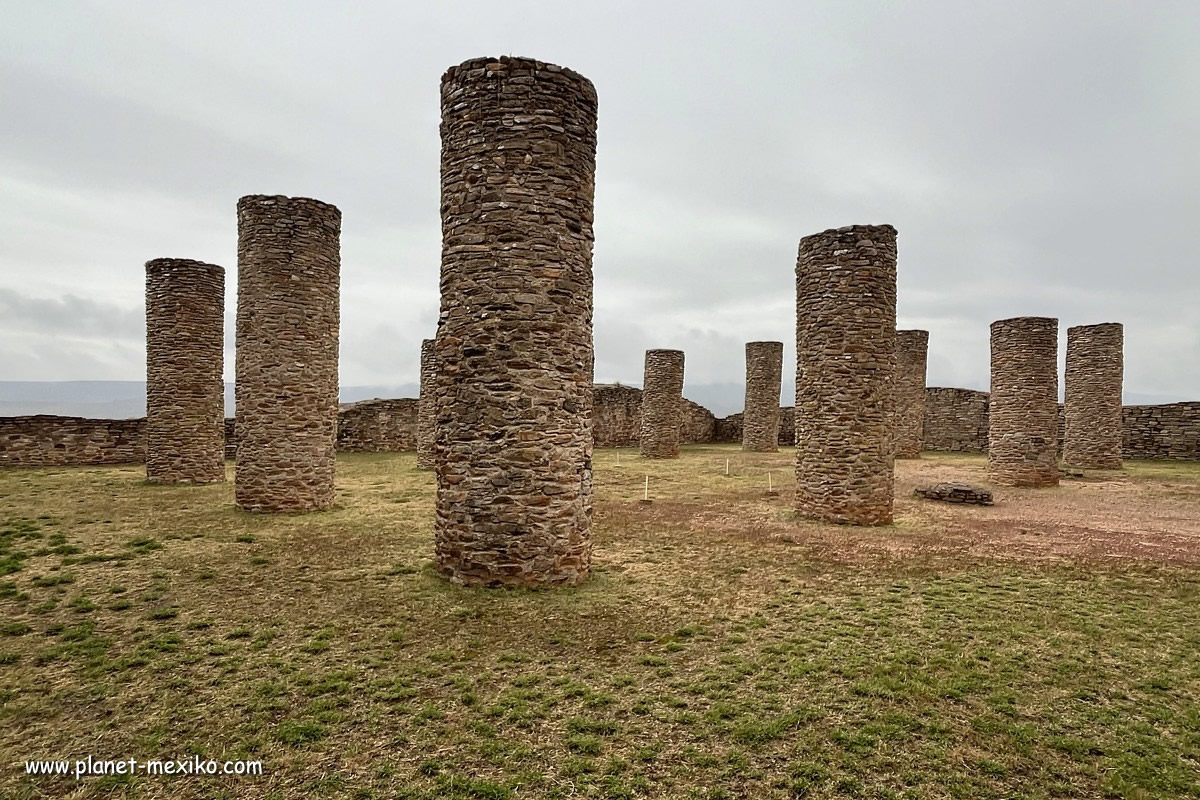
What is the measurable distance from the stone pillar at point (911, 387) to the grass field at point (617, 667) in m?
16.0

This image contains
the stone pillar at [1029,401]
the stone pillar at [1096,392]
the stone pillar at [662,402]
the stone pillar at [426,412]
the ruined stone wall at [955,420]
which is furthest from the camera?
the ruined stone wall at [955,420]

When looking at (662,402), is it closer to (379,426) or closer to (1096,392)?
(379,426)

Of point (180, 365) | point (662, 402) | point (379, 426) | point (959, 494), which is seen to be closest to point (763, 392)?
point (662, 402)

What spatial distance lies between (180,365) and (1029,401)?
22.8m

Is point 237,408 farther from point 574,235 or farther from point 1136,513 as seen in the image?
point 1136,513

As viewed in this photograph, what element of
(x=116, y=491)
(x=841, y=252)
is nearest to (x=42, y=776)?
(x=841, y=252)

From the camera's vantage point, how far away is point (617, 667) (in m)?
5.65

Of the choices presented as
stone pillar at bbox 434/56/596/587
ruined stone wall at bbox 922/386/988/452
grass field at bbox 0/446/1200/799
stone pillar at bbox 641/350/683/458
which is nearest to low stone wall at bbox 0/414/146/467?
grass field at bbox 0/446/1200/799

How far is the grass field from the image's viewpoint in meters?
4.10

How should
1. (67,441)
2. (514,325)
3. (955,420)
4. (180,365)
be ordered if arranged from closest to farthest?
1. (514,325)
2. (180,365)
3. (67,441)
4. (955,420)

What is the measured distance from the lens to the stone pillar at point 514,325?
25.3 feet

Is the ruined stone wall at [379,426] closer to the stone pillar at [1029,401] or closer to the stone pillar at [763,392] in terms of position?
the stone pillar at [763,392]

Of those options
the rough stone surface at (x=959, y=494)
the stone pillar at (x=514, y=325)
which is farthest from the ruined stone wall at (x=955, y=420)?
the stone pillar at (x=514, y=325)

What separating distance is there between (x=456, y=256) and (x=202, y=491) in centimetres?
1139
